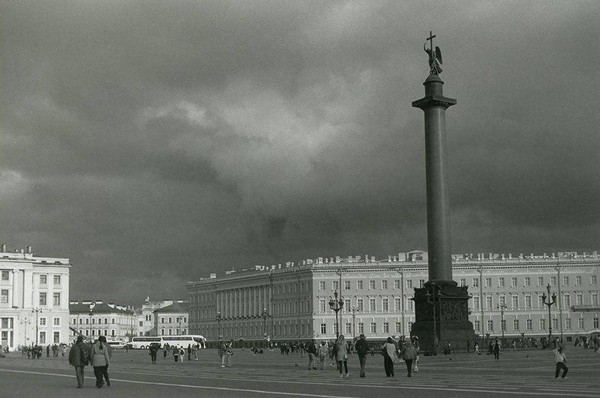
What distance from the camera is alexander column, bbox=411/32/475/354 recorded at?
48.8 metres

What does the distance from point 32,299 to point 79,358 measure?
109m

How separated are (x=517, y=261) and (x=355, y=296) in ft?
74.9

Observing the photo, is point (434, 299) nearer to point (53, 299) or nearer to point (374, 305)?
point (374, 305)

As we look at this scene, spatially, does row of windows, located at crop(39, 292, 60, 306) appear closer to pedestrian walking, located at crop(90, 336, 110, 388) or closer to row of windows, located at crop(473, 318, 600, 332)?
row of windows, located at crop(473, 318, 600, 332)

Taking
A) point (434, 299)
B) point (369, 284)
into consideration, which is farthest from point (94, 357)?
point (369, 284)

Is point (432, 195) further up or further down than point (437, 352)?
further up

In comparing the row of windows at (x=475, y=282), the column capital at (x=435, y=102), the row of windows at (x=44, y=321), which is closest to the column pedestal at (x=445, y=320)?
the column capital at (x=435, y=102)

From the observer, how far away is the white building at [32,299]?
124 meters

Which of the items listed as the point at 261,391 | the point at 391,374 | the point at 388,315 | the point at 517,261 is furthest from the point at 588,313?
the point at 261,391

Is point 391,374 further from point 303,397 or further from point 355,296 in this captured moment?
point 355,296

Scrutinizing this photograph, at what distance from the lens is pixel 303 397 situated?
19.8 meters

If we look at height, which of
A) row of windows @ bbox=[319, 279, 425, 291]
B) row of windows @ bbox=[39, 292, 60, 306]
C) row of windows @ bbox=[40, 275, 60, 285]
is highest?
row of windows @ bbox=[40, 275, 60, 285]

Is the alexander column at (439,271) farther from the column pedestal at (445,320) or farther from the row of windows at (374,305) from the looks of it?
the row of windows at (374,305)

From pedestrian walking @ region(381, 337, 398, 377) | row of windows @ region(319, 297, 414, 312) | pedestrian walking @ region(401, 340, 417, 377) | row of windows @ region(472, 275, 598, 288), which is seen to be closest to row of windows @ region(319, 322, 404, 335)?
row of windows @ region(319, 297, 414, 312)
